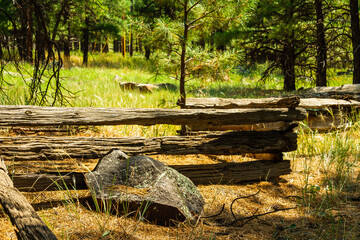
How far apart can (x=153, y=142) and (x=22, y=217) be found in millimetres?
1909

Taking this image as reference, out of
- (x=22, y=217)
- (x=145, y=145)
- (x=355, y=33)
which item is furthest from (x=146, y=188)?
(x=355, y=33)

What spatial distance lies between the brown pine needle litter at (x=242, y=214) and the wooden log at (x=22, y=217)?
405 millimetres

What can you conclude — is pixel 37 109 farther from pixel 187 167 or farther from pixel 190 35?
pixel 190 35

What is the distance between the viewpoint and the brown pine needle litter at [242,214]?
2.31 m

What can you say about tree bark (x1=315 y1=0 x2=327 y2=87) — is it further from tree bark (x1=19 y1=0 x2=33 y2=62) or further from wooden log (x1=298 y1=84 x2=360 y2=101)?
tree bark (x1=19 y1=0 x2=33 y2=62)

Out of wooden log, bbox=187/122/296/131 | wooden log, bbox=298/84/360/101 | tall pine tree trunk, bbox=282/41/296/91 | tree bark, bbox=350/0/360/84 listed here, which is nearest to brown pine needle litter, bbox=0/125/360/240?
wooden log, bbox=187/122/296/131

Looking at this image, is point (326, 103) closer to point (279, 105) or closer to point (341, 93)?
point (341, 93)

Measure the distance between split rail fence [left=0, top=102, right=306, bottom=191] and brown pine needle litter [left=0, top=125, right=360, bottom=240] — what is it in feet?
0.53

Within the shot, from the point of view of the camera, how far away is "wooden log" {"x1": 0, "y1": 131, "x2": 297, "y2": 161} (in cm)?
311

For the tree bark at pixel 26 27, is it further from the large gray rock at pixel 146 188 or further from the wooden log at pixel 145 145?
the large gray rock at pixel 146 188

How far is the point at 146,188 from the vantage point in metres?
2.62

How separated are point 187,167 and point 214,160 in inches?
48.1

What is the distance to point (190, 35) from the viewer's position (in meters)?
4.84

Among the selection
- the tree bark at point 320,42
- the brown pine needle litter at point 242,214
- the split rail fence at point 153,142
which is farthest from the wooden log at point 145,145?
the tree bark at point 320,42
